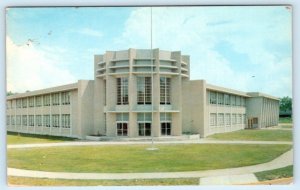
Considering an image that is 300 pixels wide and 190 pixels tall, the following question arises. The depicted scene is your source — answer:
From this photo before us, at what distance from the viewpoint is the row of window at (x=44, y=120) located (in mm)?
8904

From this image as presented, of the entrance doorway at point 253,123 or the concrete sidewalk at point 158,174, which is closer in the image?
the concrete sidewalk at point 158,174

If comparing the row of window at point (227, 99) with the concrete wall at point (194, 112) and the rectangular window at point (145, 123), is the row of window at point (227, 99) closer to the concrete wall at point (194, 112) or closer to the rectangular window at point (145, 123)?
the concrete wall at point (194, 112)

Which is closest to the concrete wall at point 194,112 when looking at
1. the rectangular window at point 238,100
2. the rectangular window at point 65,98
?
the rectangular window at point 238,100

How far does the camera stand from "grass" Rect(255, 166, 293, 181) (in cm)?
871

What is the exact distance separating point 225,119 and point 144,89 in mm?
1586

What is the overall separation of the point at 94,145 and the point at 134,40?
195 cm

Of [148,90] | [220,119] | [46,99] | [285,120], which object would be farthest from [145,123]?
[285,120]

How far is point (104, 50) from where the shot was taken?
8.76m

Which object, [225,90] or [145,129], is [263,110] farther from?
[145,129]

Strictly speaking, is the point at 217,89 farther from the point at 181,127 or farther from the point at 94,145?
the point at 94,145

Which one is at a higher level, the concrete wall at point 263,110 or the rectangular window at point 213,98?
the rectangular window at point 213,98

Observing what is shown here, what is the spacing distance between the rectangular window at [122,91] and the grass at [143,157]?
85 centimetres

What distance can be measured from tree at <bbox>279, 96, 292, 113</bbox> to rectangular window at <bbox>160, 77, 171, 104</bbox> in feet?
6.36

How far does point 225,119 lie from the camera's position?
9.34 m
